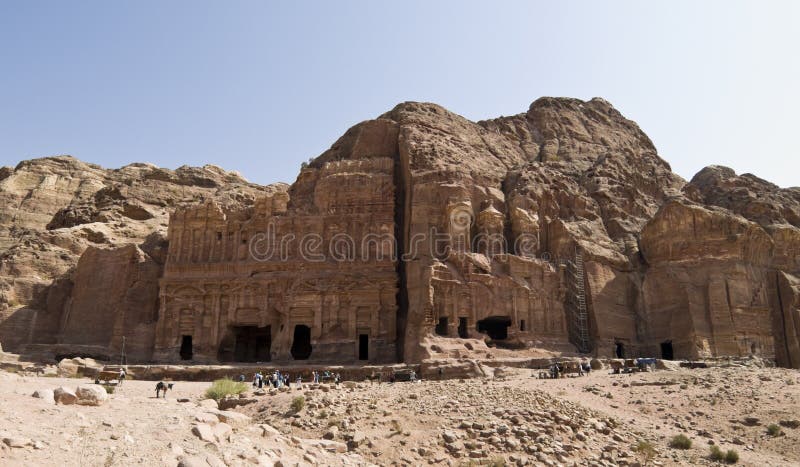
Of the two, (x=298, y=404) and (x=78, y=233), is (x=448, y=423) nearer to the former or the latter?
(x=298, y=404)

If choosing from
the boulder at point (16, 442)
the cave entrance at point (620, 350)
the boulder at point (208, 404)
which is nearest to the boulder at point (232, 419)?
the boulder at point (208, 404)

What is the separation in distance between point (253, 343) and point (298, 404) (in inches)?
988

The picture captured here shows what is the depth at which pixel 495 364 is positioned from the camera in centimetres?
3394

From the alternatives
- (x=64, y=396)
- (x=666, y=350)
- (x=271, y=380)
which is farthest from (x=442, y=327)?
(x=64, y=396)

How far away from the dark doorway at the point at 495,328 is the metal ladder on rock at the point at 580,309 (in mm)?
4136

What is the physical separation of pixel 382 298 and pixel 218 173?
104 feet

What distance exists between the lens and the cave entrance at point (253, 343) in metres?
44.2

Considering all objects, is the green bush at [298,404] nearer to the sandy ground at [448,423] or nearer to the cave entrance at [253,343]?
the sandy ground at [448,423]

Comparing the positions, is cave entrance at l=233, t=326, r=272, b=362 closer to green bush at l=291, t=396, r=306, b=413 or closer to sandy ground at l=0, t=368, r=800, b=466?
sandy ground at l=0, t=368, r=800, b=466

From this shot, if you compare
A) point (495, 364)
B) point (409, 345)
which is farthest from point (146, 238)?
point (495, 364)

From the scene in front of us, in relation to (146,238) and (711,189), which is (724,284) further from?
(146,238)

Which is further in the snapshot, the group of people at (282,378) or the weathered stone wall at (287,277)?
the weathered stone wall at (287,277)

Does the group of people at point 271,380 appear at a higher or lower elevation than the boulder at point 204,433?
higher

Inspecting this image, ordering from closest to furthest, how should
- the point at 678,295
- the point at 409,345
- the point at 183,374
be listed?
the point at 183,374 < the point at 409,345 < the point at 678,295
